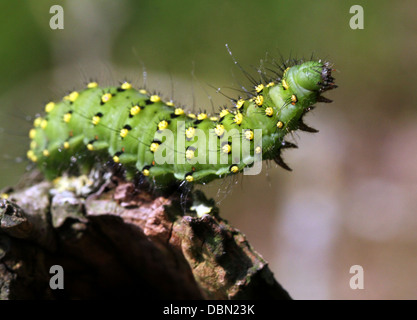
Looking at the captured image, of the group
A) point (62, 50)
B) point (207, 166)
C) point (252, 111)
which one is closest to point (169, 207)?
point (207, 166)

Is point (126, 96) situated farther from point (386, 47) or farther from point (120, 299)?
point (386, 47)

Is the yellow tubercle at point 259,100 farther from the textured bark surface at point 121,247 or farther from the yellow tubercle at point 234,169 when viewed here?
the textured bark surface at point 121,247

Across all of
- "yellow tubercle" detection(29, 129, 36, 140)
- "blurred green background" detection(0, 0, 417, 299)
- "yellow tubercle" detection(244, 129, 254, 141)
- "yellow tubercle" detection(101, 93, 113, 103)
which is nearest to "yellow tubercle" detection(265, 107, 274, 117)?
"yellow tubercle" detection(244, 129, 254, 141)

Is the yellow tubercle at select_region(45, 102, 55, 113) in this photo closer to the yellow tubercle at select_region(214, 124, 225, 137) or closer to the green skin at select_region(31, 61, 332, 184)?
the green skin at select_region(31, 61, 332, 184)

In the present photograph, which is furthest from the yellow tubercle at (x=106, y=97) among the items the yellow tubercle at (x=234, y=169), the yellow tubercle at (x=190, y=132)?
the yellow tubercle at (x=234, y=169)

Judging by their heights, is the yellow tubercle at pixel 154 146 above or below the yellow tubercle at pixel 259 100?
below
